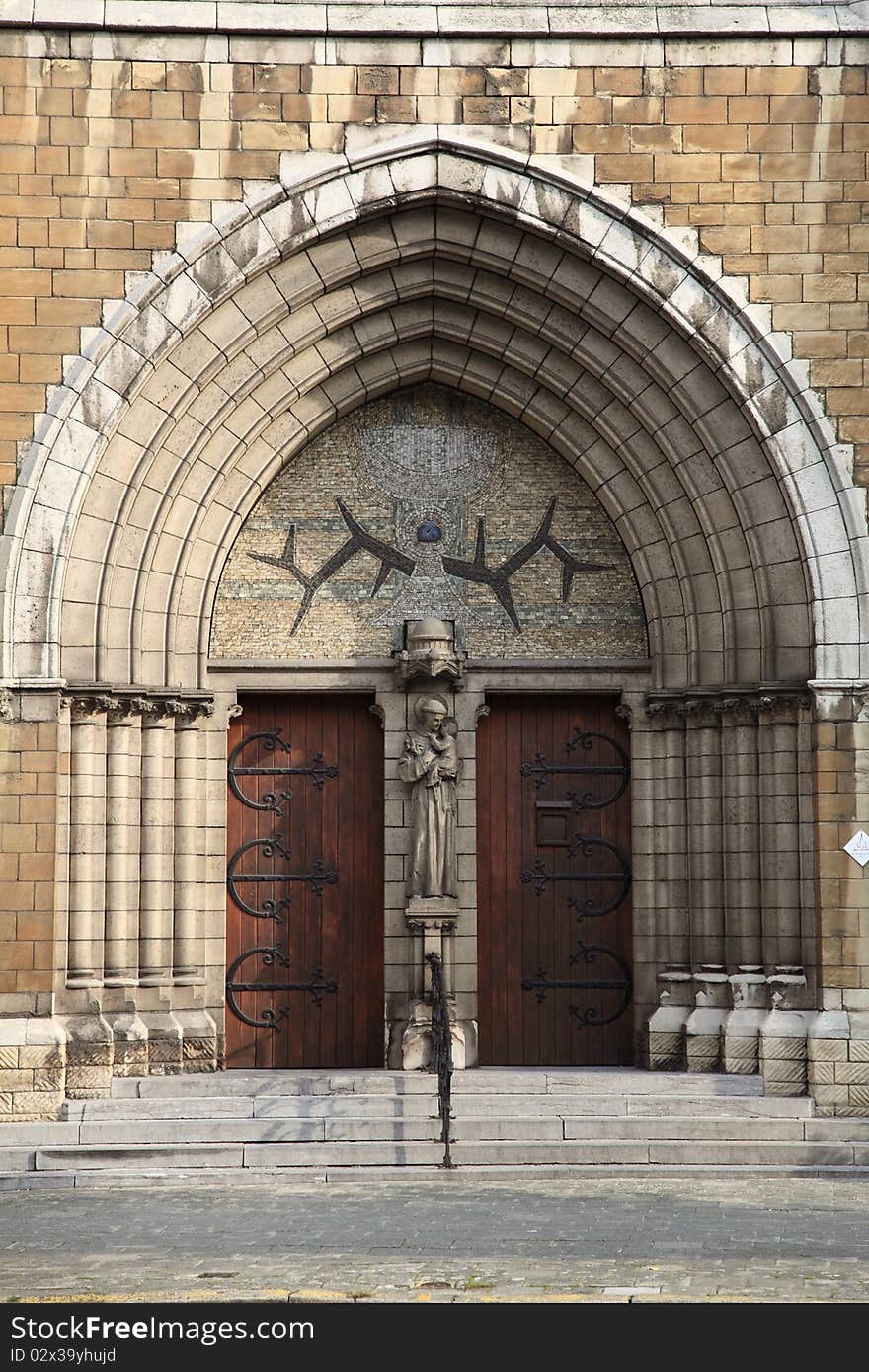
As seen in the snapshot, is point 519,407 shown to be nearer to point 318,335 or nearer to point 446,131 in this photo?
point 318,335

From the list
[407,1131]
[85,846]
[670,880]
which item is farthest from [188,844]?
[670,880]

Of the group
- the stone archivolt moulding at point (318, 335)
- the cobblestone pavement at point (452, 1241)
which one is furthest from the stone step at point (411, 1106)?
the stone archivolt moulding at point (318, 335)

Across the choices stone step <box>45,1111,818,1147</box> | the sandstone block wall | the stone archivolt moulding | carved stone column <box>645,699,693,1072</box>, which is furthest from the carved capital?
carved stone column <box>645,699,693,1072</box>

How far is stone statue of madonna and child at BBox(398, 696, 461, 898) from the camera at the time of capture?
12.8 meters

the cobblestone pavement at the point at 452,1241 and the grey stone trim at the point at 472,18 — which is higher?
the grey stone trim at the point at 472,18

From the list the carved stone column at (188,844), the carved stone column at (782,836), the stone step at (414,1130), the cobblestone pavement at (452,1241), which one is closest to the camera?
the cobblestone pavement at (452,1241)

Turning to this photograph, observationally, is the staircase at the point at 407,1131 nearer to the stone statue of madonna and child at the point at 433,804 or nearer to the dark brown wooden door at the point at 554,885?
the dark brown wooden door at the point at 554,885

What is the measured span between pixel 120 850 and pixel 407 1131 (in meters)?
2.55

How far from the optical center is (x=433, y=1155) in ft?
36.4

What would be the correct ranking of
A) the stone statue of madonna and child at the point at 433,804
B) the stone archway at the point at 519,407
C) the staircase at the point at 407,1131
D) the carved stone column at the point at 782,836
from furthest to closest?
the stone statue of madonna and child at the point at 433,804 → the carved stone column at the point at 782,836 → the stone archway at the point at 519,407 → the staircase at the point at 407,1131

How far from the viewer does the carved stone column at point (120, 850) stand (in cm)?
1231

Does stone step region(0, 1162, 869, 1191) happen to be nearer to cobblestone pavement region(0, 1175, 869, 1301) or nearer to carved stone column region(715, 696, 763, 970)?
cobblestone pavement region(0, 1175, 869, 1301)

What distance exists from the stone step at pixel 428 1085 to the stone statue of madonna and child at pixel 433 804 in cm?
127

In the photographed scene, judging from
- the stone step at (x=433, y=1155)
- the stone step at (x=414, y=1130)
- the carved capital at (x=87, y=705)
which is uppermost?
the carved capital at (x=87, y=705)
